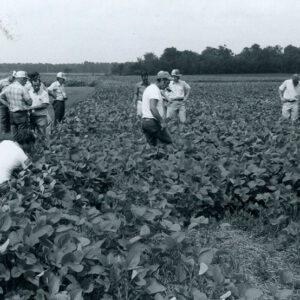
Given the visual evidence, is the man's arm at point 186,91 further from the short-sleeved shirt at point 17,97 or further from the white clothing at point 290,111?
the short-sleeved shirt at point 17,97

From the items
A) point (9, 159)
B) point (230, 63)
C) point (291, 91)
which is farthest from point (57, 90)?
point (230, 63)

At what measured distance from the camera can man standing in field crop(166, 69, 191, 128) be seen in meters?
11.4

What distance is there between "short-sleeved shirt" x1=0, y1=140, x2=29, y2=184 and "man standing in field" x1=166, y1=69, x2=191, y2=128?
6.63m

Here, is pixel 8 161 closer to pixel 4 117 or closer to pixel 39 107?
pixel 39 107

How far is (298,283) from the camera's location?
3.64 m

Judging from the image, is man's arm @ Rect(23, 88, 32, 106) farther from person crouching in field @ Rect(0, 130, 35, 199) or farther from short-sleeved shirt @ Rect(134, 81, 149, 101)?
person crouching in field @ Rect(0, 130, 35, 199)

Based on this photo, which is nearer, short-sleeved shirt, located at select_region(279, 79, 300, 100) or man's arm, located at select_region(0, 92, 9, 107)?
man's arm, located at select_region(0, 92, 9, 107)

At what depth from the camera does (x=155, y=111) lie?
7.42 meters

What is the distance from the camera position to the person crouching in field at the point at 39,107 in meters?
8.96

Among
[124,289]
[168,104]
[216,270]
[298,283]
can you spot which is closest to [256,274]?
[298,283]

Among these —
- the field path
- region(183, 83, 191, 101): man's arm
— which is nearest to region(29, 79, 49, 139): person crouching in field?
region(183, 83, 191, 101): man's arm

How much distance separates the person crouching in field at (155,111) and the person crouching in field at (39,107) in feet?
6.73

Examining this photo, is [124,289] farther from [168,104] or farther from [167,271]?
[168,104]

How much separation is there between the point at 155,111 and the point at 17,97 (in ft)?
7.83
